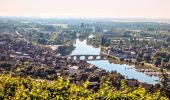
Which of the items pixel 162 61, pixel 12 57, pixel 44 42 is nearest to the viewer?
pixel 12 57

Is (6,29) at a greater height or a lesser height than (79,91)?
lesser

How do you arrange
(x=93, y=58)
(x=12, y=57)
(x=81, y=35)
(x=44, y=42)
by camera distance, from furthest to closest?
(x=81, y=35), (x=44, y=42), (x=93, y=58), (x=12, y=57)

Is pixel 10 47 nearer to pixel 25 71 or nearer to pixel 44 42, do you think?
pixel 44 42

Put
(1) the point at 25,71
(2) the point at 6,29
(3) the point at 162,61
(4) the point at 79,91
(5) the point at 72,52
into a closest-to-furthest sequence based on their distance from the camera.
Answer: (4) the point at 79,91, (1) the point at 25,71, (3) the point at 162,61, (5) the point at 72,52, (2) the point at 6,29

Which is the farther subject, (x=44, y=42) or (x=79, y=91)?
(x=44, y=42)

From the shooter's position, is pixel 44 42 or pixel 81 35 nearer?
pixel 44 42

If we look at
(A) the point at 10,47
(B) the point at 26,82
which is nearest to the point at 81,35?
(A) the point at 10,47

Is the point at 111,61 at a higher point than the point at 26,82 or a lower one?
lower

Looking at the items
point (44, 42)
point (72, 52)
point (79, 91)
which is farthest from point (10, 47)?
point (79, 91)

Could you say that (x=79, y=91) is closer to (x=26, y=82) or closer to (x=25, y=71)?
(x=26, y=82)
